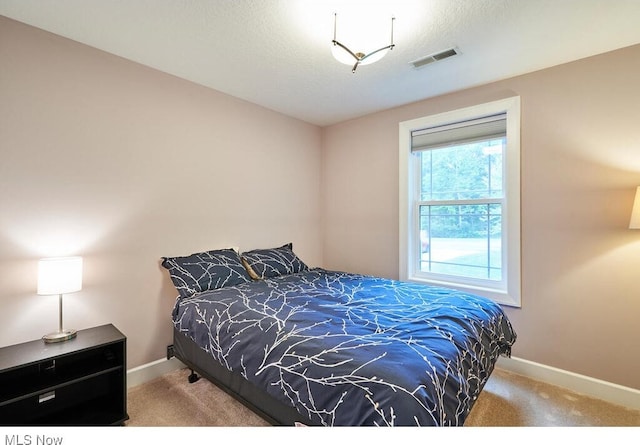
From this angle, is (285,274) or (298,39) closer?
(298,39)

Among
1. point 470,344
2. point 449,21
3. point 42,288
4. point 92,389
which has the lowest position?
point 92,389

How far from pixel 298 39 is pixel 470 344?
2.14m

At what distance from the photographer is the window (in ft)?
8.27

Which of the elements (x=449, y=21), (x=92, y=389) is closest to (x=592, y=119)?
(x=449, y=21)

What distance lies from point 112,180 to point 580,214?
11.6ft

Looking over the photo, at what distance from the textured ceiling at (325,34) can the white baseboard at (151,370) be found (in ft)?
7.86

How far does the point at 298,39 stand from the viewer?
1977 mm

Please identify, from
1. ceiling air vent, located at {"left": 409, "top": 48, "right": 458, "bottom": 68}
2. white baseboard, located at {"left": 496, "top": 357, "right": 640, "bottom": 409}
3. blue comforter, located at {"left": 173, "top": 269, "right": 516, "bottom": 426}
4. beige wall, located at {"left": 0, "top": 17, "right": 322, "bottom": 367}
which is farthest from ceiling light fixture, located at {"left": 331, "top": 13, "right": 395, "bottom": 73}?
white baseboard, located at {"left": 496, "top": 357, "right": 640, "bottom": 409}

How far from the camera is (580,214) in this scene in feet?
7.25

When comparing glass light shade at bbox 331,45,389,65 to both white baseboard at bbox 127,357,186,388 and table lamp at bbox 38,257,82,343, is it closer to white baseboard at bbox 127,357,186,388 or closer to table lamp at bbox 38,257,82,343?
table lamp at bbox 38,257,82,343

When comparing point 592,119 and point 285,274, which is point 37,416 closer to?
point 285,274

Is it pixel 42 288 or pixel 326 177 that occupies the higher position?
pixel 326 177

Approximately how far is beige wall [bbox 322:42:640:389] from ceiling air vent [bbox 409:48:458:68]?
2.32ft

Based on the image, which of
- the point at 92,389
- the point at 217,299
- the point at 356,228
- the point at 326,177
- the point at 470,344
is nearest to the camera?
the point at 470,344
